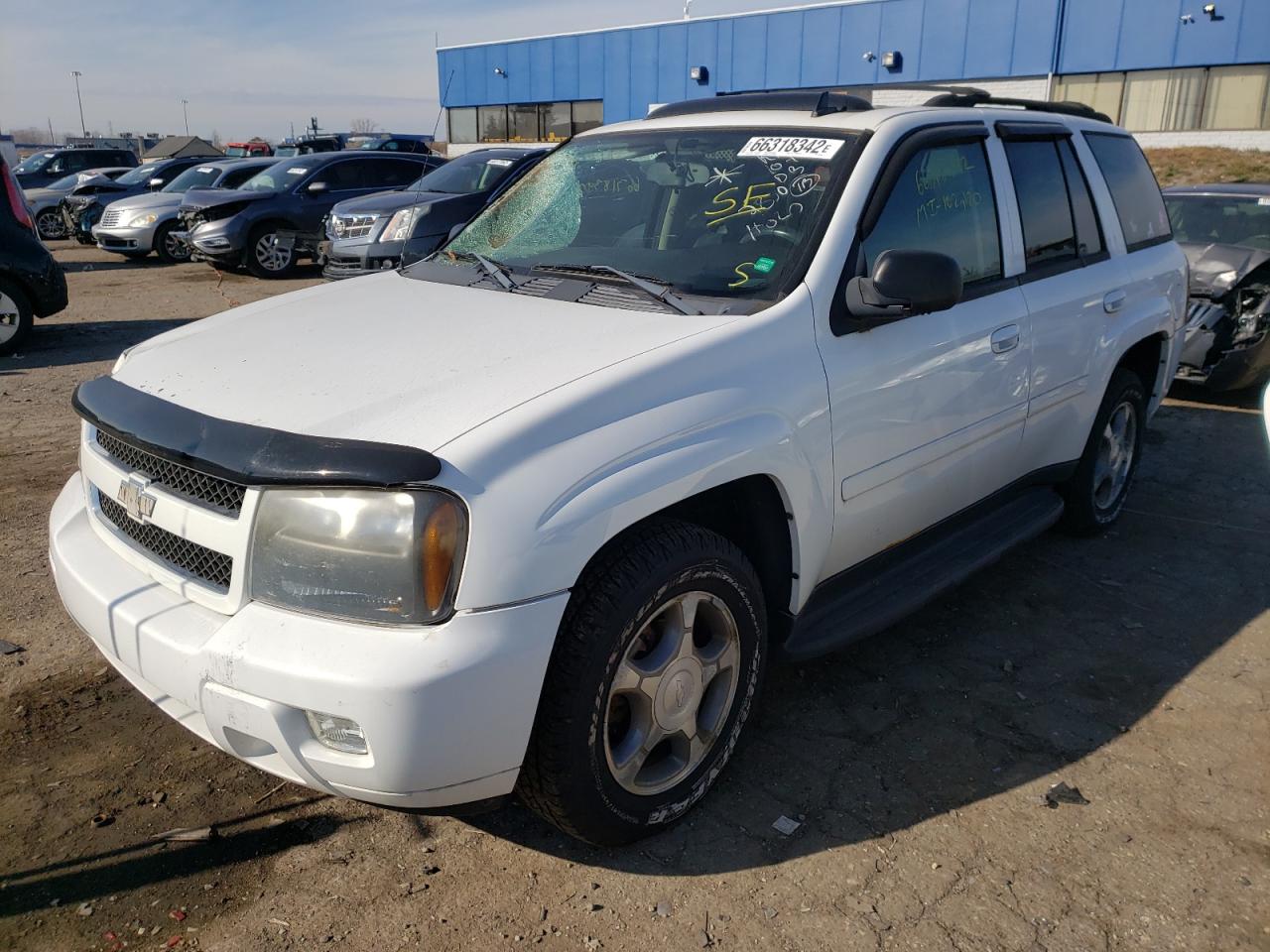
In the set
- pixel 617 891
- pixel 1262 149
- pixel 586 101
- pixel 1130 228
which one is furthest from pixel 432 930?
pixel 586 101

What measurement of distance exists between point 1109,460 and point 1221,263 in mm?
3676

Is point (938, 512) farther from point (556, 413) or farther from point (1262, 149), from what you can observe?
point (1262, 149)

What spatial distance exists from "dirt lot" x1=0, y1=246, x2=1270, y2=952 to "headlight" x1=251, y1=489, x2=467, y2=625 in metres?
0.29

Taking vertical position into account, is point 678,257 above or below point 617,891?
above

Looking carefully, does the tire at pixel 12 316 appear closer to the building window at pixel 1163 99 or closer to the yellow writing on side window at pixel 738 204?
the yellow writing on side window at pixel 738 204

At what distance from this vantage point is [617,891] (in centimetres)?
258

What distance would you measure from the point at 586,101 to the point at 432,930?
40.2 meters

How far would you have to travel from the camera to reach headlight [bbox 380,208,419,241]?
10.9 m

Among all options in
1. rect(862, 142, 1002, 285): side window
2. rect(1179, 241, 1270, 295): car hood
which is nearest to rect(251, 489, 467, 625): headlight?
rect(862, 142, 1002, 285): side window

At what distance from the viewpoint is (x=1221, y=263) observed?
24.8 feet

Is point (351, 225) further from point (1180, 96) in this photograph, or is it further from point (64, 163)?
point (1180, 96)

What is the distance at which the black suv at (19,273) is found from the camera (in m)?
8.98

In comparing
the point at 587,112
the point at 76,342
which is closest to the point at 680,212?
the point at 76,342

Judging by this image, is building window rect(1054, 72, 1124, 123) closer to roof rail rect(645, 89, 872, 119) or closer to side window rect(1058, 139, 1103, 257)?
side window rect(1058, 139, 1103, 257)
